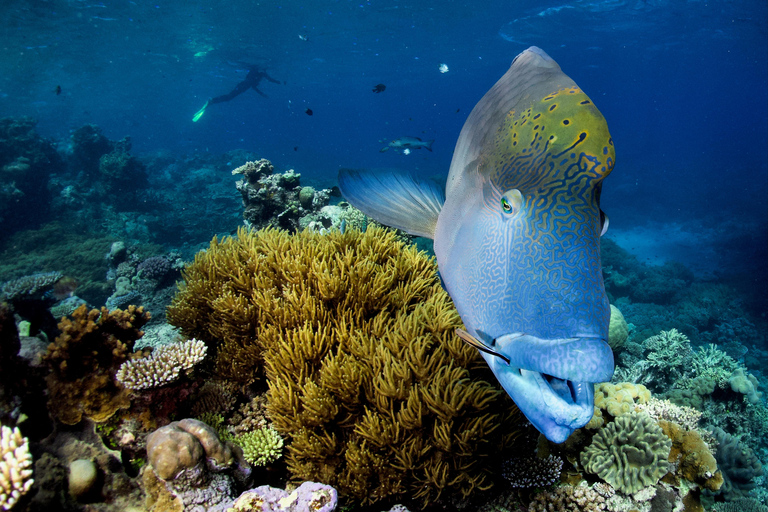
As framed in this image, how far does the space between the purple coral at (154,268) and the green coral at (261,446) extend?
381 inches

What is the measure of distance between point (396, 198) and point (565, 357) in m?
1.09

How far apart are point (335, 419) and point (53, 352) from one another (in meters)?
2.17

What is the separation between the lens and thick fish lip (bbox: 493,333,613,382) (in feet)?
2.26

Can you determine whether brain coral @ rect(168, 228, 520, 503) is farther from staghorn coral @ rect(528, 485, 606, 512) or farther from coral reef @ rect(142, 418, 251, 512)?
staghorn coral @ rect(528, 485, 606, 512)

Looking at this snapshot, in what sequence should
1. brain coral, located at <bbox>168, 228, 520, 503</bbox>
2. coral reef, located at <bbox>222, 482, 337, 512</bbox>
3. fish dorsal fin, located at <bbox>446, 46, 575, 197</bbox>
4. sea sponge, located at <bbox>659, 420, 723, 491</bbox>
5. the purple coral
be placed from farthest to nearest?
the purple coral < sea sponge, located at <bbox>659, 420, 723, 491</bbox> < brain coral, located at <bbox>168, 228, 520, 503</bbox> < coral reef, located at <bbox>222, 482, 337, 512</bbox> < fish dorsal fin, located at <bbox>446, 46, 575, 197</bbox>

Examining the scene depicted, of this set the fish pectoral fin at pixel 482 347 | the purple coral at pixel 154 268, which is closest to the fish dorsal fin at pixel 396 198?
the fish pectoral fin at pixel 482 347

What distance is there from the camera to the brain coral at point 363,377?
2.42 metres

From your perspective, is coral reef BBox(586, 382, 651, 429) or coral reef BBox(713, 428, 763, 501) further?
coral reef BBox(713, 428, 763, 501)

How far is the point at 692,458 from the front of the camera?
10.9 ft

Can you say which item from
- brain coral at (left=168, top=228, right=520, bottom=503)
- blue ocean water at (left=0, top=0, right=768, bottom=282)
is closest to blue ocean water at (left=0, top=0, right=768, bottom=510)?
blue ocean water at (left=0, top=0, right=768, bottom=282)

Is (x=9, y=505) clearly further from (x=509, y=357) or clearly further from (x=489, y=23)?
(x=489, y=23)

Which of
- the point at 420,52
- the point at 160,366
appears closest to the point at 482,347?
the point at 160,366

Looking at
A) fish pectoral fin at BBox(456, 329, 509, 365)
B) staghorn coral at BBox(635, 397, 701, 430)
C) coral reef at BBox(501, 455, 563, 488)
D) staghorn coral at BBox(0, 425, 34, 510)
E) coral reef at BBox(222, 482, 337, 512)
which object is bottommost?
staghorn coral at BBox(635, 397, 701, 430)

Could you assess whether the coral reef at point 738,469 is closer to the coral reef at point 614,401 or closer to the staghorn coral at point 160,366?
the coral reef at point 614,401
